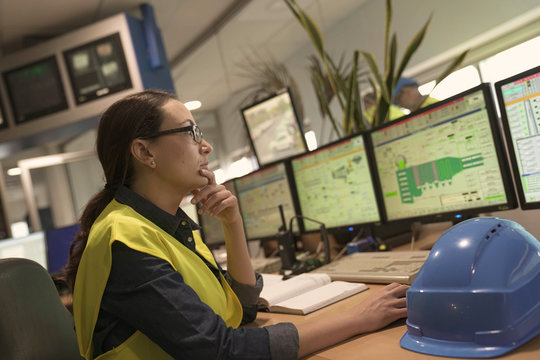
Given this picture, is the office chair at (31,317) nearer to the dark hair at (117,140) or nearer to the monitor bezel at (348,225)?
the dark hair at (117,140)

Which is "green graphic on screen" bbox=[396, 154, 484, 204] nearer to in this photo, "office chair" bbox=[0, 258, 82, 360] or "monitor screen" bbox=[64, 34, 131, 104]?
"office chair" bbox=[0, 258, 82, 360]

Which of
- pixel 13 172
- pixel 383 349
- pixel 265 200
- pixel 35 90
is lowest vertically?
pixel 383 349

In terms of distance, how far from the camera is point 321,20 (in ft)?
18.0

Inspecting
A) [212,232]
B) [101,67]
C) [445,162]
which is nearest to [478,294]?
[445,162]

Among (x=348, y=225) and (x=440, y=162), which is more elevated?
(x=440, y=162)

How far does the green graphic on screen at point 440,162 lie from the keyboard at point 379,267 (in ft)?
0.61

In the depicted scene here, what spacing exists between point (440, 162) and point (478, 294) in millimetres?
729

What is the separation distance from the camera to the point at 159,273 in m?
0.84

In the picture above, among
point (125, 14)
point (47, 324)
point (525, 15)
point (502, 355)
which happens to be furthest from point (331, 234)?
point (525, 15)

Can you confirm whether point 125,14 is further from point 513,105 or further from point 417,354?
point 417,354

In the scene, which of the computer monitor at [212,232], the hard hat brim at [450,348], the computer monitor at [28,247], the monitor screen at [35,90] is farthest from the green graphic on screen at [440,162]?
the monitor screen at [35,90]

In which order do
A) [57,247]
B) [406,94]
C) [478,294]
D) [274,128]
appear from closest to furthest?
[478,294] < [274,128] < [57,247] < [406,94]

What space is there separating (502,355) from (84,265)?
2.42 feet

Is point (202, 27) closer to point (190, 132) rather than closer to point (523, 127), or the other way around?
point (190, 132)
